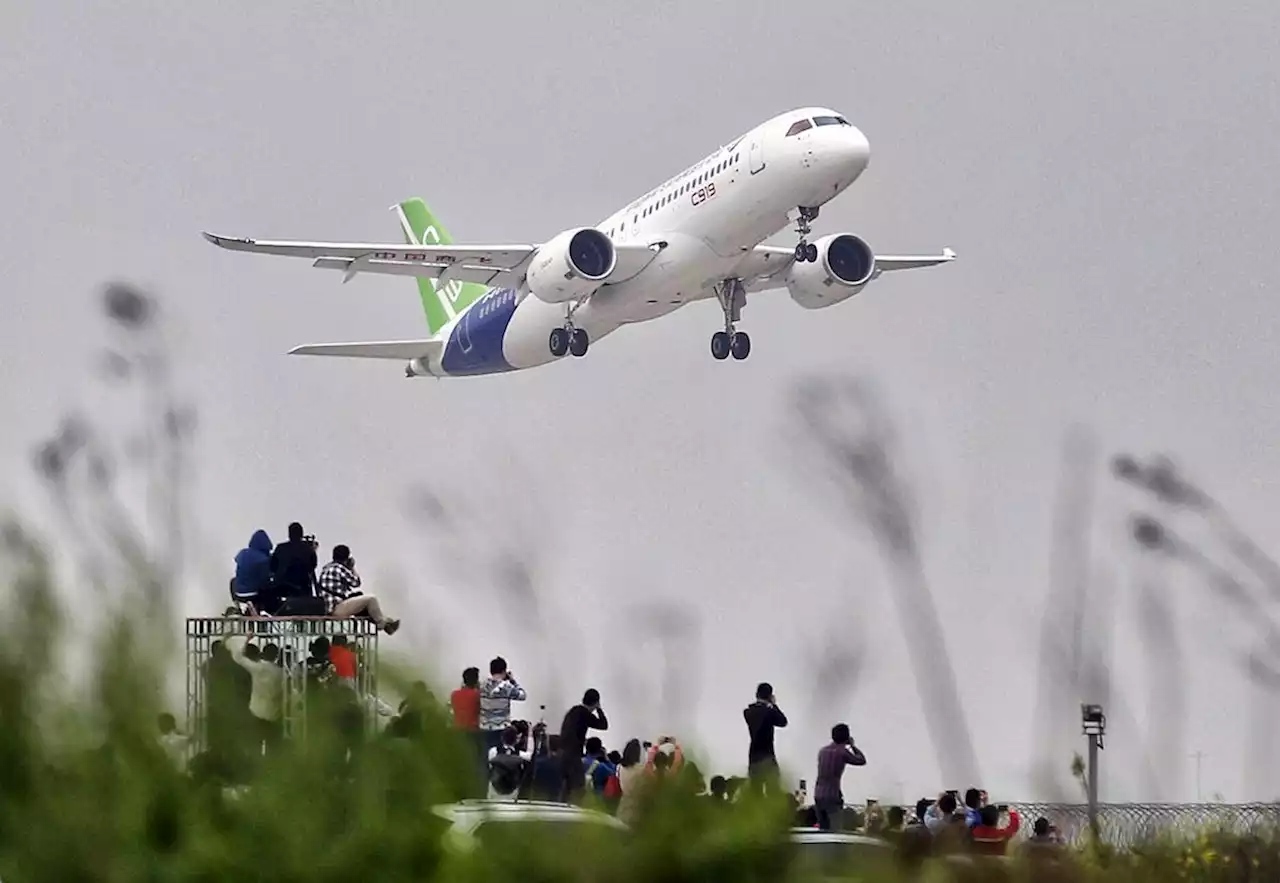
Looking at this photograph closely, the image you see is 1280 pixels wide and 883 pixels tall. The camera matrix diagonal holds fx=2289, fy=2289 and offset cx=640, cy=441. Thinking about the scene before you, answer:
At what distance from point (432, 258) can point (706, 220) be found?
8.21 meters

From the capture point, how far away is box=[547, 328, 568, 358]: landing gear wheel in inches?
2090

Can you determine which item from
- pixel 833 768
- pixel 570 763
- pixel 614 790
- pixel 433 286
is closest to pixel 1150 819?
pixel 570 763

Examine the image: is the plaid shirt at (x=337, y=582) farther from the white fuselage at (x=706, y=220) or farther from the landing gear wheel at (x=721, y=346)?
the landing gear wheel at (x=721, y=346)

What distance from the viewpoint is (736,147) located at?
47.7m

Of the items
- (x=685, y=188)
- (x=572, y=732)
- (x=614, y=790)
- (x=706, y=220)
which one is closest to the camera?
(x=572, y=732)

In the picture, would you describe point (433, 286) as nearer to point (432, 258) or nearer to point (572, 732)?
point (432, 258)

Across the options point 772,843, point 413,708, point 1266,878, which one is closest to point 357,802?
point 413,708

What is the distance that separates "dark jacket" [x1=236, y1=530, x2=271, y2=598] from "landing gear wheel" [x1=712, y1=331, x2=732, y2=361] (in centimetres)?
3185

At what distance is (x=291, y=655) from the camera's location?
15.2m

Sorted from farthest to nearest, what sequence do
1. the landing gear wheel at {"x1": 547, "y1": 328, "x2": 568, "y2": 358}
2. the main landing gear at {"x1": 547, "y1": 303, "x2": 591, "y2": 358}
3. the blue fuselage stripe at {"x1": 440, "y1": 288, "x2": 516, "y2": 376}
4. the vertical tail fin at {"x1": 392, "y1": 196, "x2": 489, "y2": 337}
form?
the vertical tail fin at {"x1": 392, "y1": 196, "x2": 489, "y2": 337} → the blue fuselage stripe at {"x1": 440, "y1": 288, "x2": 516, "y2": 376} → the landing gear wheel at {"x1": 547, "y1": 328, "x2": 568, "y2": 358} → the main landing gear at {"x1": 547, "y1": 303, "x2": 591, "y2": 358}

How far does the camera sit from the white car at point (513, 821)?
9211mm

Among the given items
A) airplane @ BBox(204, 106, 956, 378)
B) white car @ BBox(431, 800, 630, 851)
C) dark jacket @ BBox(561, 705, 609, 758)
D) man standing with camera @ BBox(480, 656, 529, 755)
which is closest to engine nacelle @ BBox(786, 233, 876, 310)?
airplane @ BBox(204, 106, 956, 378)

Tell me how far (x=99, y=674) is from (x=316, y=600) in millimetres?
10872

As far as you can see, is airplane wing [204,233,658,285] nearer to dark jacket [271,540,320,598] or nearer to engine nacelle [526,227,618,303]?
engine nacelle [526,227,618,303]
